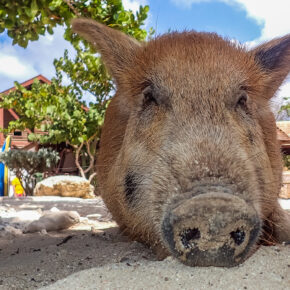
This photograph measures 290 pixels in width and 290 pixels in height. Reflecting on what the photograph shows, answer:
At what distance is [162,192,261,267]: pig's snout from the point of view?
165cm

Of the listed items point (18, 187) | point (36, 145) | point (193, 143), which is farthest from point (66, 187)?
point (193, 143)

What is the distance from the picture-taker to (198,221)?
1657 mm

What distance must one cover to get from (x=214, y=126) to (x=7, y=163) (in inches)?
582

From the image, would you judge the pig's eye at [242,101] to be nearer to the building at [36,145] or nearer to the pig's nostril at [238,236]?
the pig's nostril at [238,236]

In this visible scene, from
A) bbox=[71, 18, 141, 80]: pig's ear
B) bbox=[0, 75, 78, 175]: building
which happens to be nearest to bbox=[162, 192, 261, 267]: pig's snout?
bbox=[71, 18, 141, 80]: pig's ear

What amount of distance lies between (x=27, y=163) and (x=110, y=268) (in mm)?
14307

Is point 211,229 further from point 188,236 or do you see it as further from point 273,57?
point 273,57

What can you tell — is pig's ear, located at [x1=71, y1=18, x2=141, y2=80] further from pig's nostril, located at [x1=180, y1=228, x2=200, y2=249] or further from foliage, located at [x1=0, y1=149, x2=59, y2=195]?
foliage, located at [x1=0, y1=149, x2=59, y2=195]

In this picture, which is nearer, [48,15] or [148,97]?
[148,97]

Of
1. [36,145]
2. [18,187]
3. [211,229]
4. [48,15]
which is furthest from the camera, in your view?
[36,145]

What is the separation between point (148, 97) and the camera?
2740mm

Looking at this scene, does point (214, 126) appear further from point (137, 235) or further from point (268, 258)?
point (137, 235)

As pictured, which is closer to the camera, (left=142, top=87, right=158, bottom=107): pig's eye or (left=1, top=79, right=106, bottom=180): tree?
(left=142, top=87, right=158, bottom=107): pig's eye

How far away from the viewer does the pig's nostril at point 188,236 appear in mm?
1714
